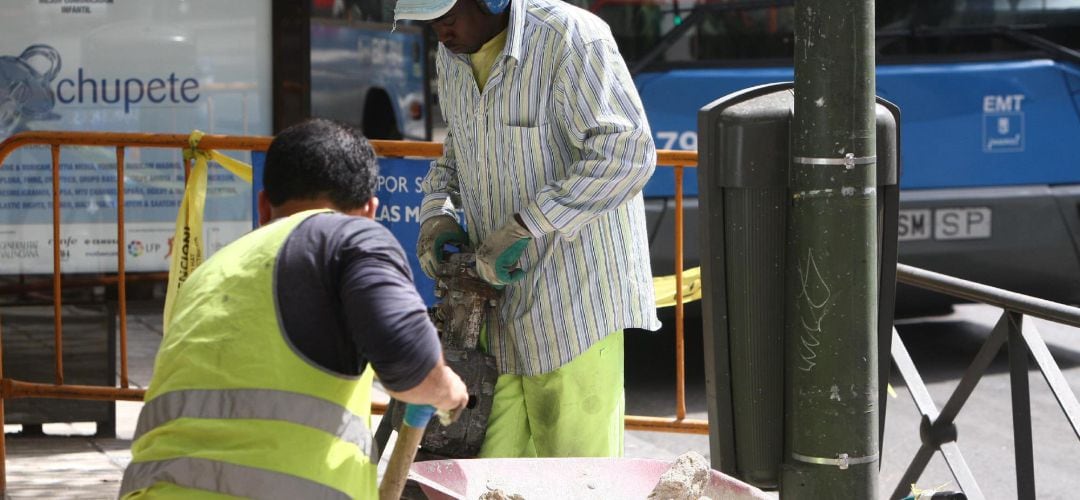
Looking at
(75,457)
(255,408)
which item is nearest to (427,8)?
(255,408)

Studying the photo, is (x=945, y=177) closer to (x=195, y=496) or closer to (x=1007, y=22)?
(x=1007, y=22)

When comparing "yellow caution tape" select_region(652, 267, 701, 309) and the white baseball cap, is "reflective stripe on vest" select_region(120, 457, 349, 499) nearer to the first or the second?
the white baseball cap

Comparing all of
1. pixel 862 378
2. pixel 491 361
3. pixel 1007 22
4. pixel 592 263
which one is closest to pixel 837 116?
pixel 862 378

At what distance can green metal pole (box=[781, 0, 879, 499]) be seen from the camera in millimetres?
2809

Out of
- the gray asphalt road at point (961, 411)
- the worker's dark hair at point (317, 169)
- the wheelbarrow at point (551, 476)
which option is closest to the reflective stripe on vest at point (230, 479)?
the worker's dark hair at point (317, 169)

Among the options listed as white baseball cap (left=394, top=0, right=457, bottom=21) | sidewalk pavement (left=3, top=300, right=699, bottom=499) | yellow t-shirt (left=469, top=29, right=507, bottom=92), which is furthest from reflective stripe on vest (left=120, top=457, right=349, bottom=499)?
sidewalk pavement (left=3, top=300, right=699, bottom=499)

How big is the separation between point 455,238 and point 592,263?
367 mm

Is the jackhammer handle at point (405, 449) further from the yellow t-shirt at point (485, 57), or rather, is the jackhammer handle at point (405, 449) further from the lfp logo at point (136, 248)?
the lfp logo at point (136, 248)

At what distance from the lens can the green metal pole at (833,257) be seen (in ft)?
9.21

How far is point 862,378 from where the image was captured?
9.58ft

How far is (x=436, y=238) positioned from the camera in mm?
3568

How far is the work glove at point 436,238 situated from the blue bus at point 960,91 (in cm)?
330

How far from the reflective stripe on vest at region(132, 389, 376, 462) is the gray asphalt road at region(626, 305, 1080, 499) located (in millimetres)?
2909

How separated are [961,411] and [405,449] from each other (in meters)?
4.75
